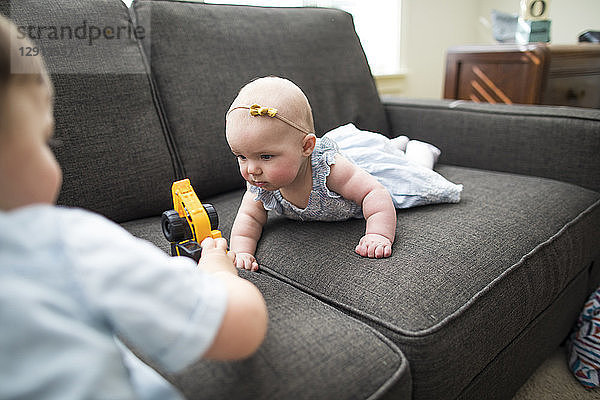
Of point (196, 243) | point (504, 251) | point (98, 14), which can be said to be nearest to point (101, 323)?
point (196, 243)

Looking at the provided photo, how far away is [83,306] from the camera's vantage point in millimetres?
449

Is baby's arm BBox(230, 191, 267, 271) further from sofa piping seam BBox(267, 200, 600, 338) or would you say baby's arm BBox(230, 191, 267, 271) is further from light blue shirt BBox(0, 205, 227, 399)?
light blue shirt BBox(0, 205, 227, 399)

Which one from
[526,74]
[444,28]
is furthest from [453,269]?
[444,28]

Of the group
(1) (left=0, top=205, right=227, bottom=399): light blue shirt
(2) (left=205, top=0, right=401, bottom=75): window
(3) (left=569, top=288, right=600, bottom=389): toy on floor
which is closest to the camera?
Answer: (1) (left=0, top=205, right=227, bottom=399): light blue shirt

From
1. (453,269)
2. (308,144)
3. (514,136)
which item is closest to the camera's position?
(453,269)

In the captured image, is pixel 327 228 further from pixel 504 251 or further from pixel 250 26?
pixel 250 26

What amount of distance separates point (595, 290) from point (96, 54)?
145 cm

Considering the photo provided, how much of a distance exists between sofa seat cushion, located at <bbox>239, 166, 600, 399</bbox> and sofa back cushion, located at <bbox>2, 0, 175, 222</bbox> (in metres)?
0.33

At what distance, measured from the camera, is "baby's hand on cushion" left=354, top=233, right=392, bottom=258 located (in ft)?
2.93

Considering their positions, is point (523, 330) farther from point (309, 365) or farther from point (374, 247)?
point (309, 365)

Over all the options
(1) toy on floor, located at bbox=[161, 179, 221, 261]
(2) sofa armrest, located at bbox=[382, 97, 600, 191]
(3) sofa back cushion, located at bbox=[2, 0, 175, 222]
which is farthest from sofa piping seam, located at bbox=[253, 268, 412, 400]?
(2) sofa armrest, located at bbox=[382, 97, 600, 191]

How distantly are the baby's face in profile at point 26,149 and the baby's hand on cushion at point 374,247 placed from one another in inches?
22.7

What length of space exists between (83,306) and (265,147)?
20.0 inches

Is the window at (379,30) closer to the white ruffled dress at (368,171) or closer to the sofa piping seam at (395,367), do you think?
the white ruffled dress at (368,171)
